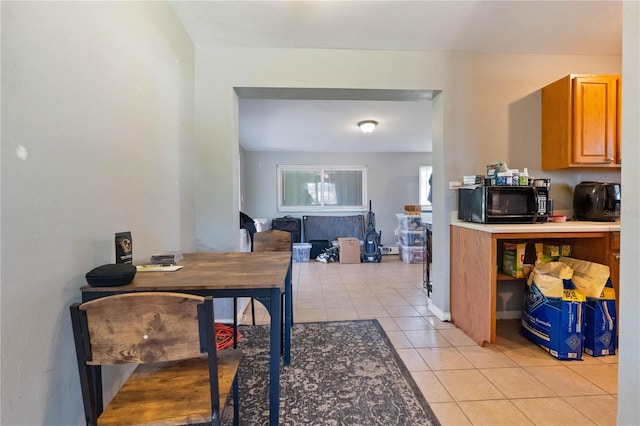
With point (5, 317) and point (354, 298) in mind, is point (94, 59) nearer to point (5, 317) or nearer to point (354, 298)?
point (5, 317)

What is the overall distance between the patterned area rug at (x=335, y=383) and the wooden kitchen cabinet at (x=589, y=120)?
2.17m

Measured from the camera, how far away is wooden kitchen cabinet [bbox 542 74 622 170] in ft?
7.61

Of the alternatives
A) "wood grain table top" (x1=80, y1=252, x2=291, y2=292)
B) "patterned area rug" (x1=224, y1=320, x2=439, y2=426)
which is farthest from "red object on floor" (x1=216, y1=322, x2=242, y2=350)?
"wood grain table top" (x1=80, y1=252, x2=291, y2=292)

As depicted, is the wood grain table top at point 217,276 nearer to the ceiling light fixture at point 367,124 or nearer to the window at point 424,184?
Result: the ceiling light fixture at point 367,124

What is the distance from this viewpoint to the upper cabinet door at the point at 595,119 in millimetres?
2316

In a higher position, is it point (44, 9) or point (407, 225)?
point (44, 9)

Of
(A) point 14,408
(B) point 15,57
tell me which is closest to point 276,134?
(B) point 15,57

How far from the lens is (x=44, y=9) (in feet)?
3.20

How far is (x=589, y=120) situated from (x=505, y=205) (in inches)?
39.8

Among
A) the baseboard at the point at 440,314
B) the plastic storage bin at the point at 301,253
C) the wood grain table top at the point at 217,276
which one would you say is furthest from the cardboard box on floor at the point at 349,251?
the wood grain table top at the point at 217,276

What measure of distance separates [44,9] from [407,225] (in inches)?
206

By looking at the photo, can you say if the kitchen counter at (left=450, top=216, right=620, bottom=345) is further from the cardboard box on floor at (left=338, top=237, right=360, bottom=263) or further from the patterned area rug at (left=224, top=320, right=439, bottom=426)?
the cardboard box on floor at (left=338, top=237, right=360, bottom=263)

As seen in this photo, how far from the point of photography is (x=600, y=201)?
230 cm

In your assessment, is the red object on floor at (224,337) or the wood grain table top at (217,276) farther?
the red object on floor at (224,337)
